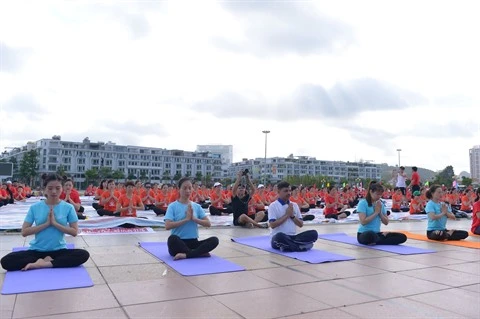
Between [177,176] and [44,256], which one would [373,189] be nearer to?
[44,256]

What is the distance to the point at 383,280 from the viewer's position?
199 inches

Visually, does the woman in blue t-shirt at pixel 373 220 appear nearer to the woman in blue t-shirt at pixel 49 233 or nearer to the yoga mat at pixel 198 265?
the yoga mat at pixel 198 265

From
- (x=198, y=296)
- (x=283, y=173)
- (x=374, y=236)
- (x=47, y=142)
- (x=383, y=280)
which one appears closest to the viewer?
(x=198, y=296)

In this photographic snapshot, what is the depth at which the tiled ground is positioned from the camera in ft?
12.3

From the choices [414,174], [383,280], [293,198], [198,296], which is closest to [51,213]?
[198,296]

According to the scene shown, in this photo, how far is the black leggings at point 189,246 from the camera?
6172 millimetres

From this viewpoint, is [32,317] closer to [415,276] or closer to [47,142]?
[415,276]

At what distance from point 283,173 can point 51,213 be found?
131 meters

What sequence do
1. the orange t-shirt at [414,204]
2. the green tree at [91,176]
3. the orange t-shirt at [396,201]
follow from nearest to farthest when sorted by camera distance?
the orange t-shirt at [414,204]
the orange t-shirt at [396,201]
the green tree at [91,176]

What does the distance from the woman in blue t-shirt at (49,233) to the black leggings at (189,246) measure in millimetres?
1293

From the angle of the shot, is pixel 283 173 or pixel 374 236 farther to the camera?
pixel 283 173

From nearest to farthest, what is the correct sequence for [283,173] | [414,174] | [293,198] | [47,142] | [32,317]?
[32,317] < [293,198] < [414,174] < [47,142] < [283,173]

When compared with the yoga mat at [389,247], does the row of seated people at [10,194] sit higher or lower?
higher

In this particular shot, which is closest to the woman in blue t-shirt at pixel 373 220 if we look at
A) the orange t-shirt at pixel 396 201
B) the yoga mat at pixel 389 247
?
the yoga mat at pixel 389 247
